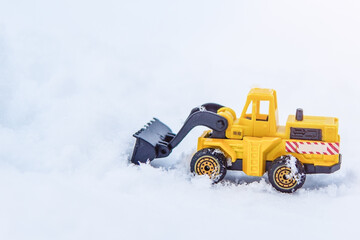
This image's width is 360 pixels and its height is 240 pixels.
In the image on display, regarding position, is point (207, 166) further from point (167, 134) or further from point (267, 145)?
point (167, 134)

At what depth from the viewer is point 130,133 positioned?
40.3ft

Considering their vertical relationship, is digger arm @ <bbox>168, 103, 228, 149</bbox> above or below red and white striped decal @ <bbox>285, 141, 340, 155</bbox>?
above

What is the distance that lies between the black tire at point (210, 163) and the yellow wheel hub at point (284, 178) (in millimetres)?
781

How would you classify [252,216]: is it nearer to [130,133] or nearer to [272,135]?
[272,135]

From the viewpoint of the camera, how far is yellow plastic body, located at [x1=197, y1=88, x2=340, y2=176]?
1066 centimetres

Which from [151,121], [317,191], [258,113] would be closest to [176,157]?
[151,121]

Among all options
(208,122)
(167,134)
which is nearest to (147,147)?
(167,134)

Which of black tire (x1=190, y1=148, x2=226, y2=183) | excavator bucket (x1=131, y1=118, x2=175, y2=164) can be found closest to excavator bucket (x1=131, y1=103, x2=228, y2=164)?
excavator bucket (x1=131, y1=118, x2=175, y2=164)

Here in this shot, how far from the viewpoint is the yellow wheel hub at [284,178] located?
412 inches

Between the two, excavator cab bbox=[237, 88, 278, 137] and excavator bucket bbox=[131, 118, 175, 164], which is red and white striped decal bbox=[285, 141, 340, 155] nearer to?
excavator cab bbox=[237, 88, 278, 137]

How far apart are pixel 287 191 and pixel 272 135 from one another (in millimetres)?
851

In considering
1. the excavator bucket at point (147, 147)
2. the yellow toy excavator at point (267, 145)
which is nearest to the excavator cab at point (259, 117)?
the yellow toy excavator at point (267, 145)

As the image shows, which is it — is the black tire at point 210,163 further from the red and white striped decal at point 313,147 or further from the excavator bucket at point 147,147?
the red and white striped decal at point 313,147

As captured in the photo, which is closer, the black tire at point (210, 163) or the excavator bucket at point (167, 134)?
the black tire at point (210, 163)
